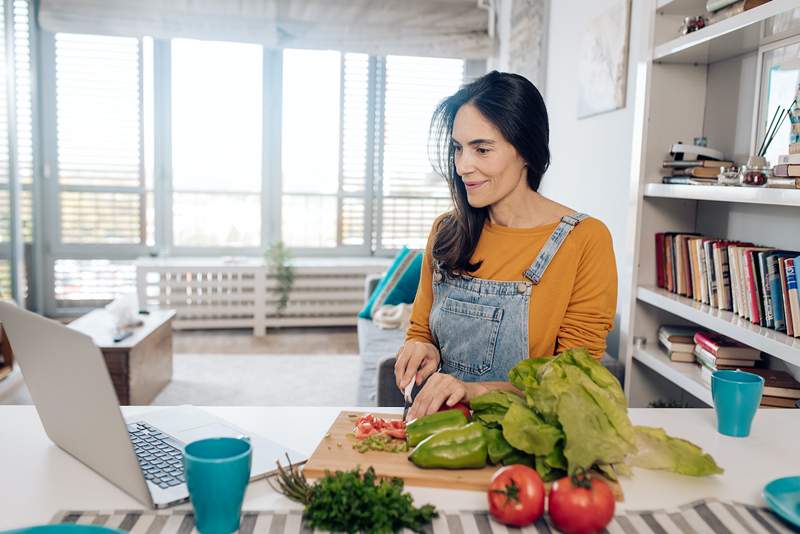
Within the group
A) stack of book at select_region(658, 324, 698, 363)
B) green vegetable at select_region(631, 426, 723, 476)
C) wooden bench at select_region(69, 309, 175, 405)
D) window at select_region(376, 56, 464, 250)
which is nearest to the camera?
green vegetable at select_region(631, 426, 723, 476)

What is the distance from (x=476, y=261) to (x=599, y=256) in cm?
29

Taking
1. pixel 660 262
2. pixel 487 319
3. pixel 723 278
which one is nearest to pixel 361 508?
pixel 487 319

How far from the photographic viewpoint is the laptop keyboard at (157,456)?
3.06ft

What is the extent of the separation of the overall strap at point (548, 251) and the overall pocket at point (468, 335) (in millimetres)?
109

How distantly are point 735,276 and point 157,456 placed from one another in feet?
5.33

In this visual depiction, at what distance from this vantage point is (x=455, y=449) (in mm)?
949

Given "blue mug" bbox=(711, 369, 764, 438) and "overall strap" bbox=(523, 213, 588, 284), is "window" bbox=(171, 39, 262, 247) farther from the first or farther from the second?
"blue mug" bbox=(711, 369, 764, 438)

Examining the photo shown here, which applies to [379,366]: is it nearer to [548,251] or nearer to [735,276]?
[548,251]

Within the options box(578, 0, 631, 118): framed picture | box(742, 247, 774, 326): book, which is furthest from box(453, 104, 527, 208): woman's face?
box(578, 0, 631, 118): framed picture

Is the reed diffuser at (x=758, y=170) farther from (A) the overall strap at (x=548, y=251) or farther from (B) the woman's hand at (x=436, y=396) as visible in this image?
(B) the woman's hand at (x=436, y=396)

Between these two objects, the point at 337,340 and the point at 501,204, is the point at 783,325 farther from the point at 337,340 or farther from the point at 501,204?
the point at 337,340

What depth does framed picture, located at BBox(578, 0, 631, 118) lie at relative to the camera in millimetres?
2957

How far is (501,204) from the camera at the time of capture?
1.62 m

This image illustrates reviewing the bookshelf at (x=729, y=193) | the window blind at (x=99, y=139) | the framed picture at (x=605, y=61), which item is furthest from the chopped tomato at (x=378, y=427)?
→ the window blind at (x=99, y=139)
